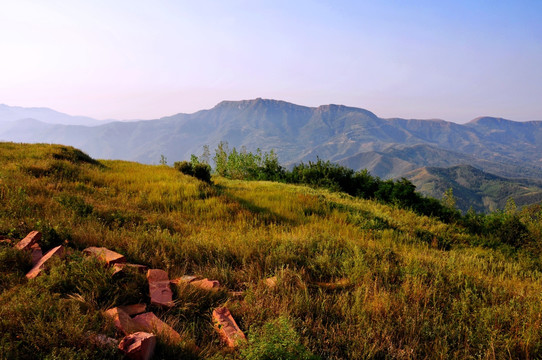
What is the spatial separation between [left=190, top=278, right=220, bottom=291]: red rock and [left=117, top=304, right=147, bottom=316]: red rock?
0.59m

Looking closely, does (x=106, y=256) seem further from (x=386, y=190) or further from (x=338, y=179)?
(x=338, y=179)

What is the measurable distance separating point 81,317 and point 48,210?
13.5 ft

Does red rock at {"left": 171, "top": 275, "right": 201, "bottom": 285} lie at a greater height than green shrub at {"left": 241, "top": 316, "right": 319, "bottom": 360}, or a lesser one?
lesser

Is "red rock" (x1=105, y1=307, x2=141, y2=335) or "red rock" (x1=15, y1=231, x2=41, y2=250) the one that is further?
"red rock" (x1=15, y1=231, x2=41, y2=250)

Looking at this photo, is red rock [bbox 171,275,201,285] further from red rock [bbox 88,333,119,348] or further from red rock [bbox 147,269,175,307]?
red rock [bbox 88,333,119,348]

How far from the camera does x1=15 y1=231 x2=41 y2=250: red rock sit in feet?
12.0

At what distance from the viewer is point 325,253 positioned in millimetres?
4617

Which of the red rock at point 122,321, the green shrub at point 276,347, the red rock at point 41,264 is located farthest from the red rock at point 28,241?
the green shrub at point 276,347

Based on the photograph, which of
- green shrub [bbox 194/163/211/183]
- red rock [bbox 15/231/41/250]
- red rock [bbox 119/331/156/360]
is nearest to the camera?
red rock [bbox 119/331/156/360]

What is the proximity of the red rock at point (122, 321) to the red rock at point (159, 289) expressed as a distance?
0.40 m

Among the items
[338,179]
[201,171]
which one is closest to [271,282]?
[201,171]

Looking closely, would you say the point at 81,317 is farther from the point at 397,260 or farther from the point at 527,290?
the point at 527,290

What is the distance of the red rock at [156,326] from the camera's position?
248 centimetres

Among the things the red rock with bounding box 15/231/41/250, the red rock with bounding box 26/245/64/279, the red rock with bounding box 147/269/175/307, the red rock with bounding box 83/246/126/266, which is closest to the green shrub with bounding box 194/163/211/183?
the red rock with bounding box 15/231/41/250
